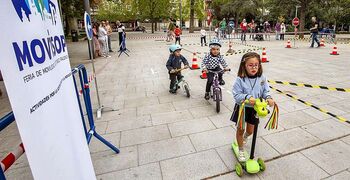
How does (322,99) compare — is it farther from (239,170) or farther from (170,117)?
(239,170)

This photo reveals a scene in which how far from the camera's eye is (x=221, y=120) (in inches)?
193

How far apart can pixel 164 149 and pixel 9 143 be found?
296cm

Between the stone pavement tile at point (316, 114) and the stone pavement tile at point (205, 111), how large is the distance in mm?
1713

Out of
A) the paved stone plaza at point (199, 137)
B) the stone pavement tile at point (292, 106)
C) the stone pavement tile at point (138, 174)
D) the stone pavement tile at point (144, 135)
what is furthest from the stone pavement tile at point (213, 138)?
the stone pavement tile at point (292, 106)

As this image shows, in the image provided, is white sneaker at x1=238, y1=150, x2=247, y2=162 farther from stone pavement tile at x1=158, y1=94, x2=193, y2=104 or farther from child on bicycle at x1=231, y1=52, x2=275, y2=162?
stone pavement tile at x1=158, y1=94, x2=193, y2=104

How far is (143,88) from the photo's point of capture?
298 inches

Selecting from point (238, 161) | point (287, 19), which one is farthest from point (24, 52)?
point (287, 19)

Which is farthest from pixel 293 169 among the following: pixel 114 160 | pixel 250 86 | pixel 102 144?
pixel 102 144

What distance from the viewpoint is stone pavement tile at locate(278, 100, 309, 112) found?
17.5 feet

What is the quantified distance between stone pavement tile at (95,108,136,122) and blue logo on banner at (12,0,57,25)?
143 inches

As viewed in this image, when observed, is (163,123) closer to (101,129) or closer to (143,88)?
(101,129)

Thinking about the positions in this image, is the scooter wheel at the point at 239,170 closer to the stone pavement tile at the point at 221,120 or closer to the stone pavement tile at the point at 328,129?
the stone pavement tile at the point at 221,120

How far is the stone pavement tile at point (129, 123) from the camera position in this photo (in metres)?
4.77

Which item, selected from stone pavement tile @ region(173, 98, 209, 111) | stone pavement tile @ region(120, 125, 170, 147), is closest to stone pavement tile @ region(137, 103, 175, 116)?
stone pavement tile @ region(173, 98, 209, 111)
